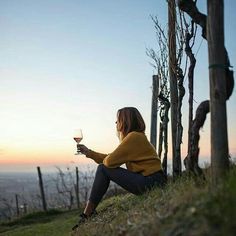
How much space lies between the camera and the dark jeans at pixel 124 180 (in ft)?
20.3

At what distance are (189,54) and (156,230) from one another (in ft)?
15.7

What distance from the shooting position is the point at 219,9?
4477mm

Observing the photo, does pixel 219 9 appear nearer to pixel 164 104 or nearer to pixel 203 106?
pixel 203 106

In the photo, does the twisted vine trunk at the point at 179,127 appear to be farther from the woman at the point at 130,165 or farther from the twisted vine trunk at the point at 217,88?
the twisted vine trunk at the point at 217,88

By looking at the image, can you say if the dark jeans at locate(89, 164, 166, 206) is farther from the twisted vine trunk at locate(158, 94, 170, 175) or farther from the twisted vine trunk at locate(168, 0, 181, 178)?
the twisted vine trunk at locate(158, 94, 170, 175)

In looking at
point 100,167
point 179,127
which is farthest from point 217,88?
point 179,127

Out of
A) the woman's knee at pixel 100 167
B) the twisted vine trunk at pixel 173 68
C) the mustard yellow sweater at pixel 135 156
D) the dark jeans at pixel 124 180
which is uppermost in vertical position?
the twisted vine trunk at pixel 173 68

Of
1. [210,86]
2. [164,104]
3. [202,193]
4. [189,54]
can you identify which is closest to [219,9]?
[210,86]

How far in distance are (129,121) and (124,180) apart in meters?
0.83

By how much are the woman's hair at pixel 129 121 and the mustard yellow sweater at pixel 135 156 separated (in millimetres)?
156

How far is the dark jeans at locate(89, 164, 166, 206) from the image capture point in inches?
244

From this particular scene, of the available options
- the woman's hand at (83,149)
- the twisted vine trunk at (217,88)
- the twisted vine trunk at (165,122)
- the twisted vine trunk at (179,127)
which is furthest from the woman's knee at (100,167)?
the twisted vine trunk at (165,122)

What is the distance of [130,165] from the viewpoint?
6.35 metres

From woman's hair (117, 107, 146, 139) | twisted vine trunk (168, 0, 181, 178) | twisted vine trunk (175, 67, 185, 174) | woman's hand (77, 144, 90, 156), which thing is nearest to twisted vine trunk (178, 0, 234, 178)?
woman's hair (117, 107, 146, 139)
